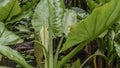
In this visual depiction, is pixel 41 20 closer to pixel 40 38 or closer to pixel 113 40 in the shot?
pixel 40 38

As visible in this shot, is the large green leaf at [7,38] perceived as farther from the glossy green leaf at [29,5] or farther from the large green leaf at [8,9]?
the glossy green leaf at [29,5]

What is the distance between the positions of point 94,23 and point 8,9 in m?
0.52

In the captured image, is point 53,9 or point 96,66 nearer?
point 53,9

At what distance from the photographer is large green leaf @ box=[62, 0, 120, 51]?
1011 mm

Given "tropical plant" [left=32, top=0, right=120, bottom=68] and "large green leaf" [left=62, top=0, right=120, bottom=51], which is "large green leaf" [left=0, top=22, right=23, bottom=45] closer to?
"tropical plant" [left=32, top=0, right=120, bottom=68]

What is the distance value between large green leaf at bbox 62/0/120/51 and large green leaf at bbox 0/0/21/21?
38cm

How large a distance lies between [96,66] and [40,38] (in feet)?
1.77

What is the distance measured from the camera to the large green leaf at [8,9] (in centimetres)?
138

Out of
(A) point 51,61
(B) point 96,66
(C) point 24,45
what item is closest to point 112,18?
(A) point 51,61

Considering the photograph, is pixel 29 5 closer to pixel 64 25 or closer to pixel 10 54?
pixel 64 25

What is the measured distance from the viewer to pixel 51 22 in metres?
1.36

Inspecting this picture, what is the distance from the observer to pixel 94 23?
3.52 ft

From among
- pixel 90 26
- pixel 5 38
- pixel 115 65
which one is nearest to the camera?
pixel 90 26

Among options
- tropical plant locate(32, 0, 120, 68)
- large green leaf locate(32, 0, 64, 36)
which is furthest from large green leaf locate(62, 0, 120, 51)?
large green leaf locate(32, 0, 64, 36)
